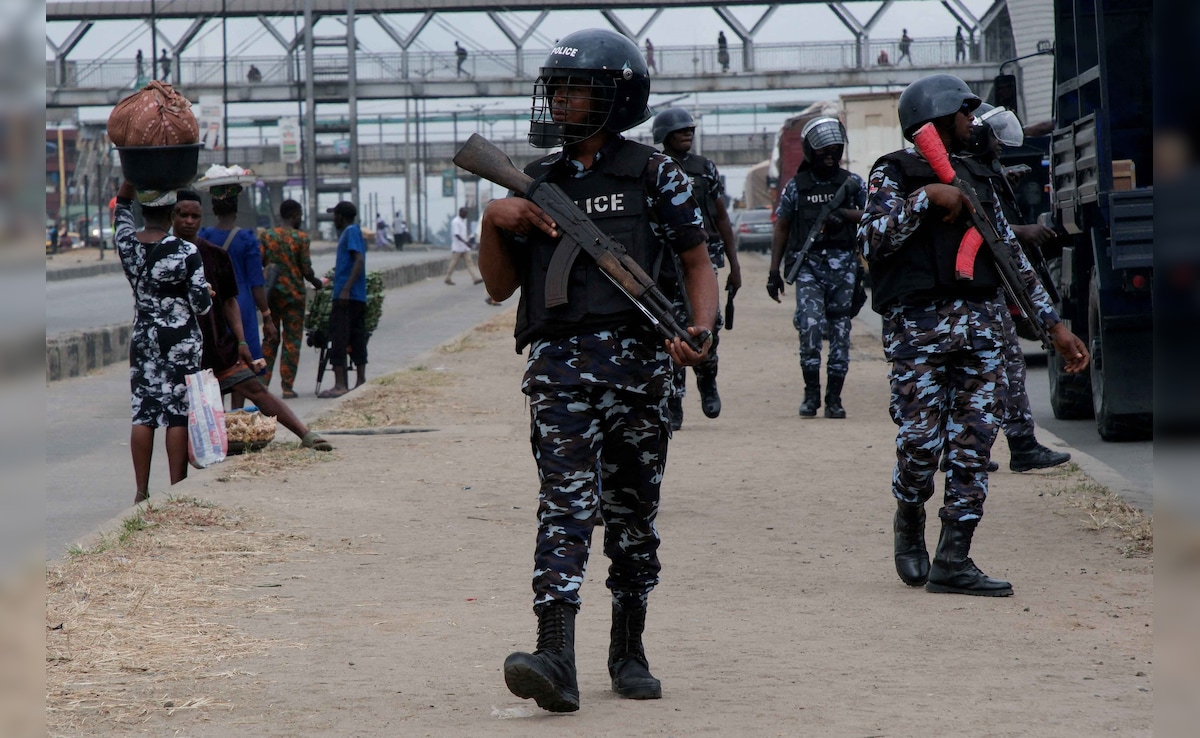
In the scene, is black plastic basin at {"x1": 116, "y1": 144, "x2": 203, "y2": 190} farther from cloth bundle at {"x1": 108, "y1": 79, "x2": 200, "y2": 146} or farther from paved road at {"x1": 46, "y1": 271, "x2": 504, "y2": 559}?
paved road at {"x1": 46, "y1": 271, "x2": 504, "y2": 559}

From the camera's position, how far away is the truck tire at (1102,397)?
923cm

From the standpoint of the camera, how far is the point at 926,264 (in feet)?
17.5

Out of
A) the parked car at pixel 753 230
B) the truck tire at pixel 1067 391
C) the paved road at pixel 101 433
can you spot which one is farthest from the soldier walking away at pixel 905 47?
the truck tire at pixel 1067 391

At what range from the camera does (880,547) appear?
647 cm

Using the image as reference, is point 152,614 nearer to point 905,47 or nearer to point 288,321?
point 288,321

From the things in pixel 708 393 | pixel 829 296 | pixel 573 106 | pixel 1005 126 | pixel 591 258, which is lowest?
pixel 708 393

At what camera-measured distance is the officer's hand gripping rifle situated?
5.26 metres

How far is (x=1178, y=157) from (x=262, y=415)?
8570mm

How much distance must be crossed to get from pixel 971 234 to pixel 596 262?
1886mm

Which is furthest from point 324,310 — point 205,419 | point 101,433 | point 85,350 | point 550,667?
point 550,667

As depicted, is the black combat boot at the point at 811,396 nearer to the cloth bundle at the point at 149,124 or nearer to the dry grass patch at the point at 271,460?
the dry grass patch at the point at 271,460

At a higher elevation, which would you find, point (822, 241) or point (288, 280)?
point (822, 241)

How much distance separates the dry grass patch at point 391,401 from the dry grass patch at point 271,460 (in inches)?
53.7

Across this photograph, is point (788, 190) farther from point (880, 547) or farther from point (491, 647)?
point (491, 647)
